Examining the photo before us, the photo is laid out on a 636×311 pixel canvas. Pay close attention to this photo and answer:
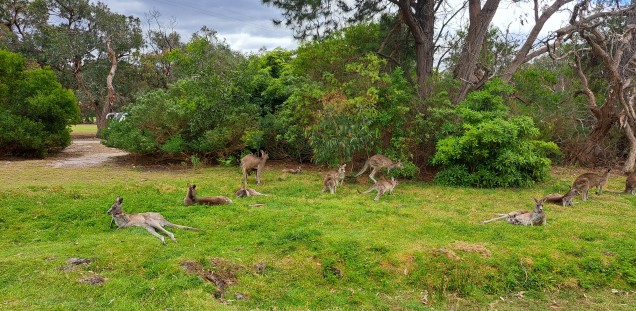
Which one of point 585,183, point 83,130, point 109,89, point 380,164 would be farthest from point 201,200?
point 83,130

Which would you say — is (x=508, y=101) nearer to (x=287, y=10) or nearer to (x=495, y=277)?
(x=287, y=10)

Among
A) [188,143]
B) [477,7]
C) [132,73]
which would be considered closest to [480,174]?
[477,7]

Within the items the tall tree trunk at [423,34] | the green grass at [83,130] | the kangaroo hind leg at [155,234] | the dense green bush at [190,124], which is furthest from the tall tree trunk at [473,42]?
the green grass at [83,130]

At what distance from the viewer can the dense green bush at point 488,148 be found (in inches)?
444

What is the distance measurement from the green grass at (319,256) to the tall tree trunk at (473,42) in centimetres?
544

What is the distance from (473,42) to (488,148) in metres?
4.02

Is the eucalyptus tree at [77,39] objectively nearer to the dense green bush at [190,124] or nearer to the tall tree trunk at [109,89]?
the tall tree trunk at [109,89]

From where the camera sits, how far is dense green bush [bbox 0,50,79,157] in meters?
16.2

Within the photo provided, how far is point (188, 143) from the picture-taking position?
1536cm

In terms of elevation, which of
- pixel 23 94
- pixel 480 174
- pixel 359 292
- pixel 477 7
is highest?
pixel 477 7

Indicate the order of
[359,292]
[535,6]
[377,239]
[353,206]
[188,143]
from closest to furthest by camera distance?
[359,292], [377,239], [353,206], [535,6], [188,143]

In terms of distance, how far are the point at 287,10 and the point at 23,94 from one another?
1096cm

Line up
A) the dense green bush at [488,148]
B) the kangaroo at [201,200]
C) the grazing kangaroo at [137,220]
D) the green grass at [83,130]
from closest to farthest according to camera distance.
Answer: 1. the grazing kangaroo at [137,220]
2. the kangaroo at [201,200]
3. the dense green bush at [488,148]
4. the green grass at [83,130]

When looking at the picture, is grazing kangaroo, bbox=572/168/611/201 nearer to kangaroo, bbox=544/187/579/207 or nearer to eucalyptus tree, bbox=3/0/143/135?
kangaroo, bbox=544/187/579/207
